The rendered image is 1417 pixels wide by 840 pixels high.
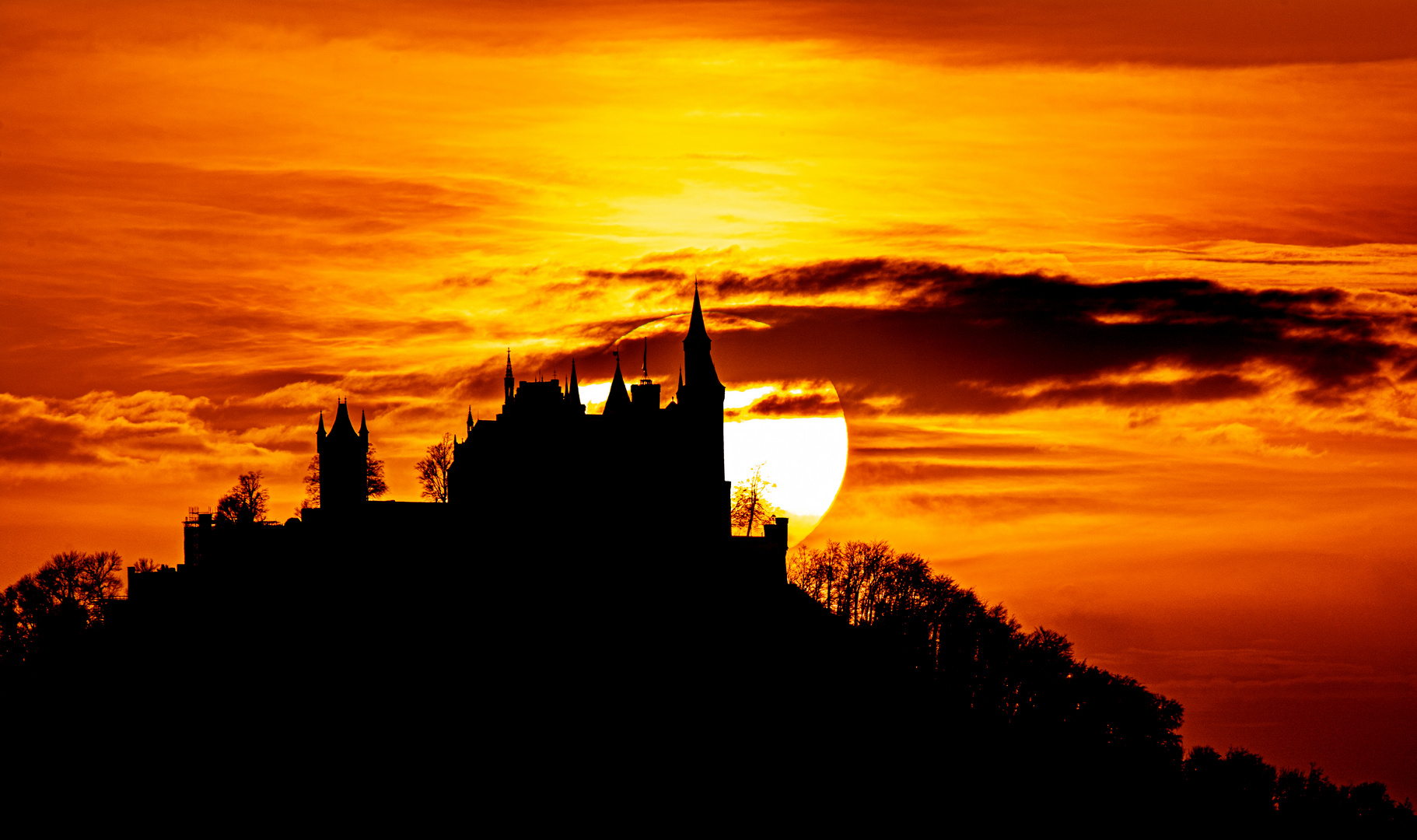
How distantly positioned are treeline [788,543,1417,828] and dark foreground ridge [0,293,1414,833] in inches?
10.6

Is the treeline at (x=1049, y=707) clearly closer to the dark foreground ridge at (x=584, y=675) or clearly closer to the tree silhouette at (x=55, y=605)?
the dark foreground ridge at (x=584, y=675)

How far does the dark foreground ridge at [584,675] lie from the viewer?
338 feet

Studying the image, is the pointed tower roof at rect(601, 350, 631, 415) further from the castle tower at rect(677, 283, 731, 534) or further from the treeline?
the treeline

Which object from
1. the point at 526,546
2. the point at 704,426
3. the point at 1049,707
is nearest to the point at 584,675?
the point at 526,546

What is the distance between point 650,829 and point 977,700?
38436mm

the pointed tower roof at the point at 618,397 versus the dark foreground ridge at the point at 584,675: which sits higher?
the pointed tower roof at the point at 618,397

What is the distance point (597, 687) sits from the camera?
4294 inches

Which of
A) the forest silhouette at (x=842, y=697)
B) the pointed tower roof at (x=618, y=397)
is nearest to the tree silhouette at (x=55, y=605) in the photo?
the forest silhouette at (x=842, y=697)

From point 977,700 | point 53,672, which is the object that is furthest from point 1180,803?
point 53,672

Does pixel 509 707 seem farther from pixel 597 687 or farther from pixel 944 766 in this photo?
pixel 944 766

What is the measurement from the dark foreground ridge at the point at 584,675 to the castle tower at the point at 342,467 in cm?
24

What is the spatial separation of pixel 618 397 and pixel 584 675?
20691 millimetres

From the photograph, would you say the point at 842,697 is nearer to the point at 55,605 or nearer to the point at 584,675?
the point at 584,675

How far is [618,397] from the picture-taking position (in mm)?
122750
